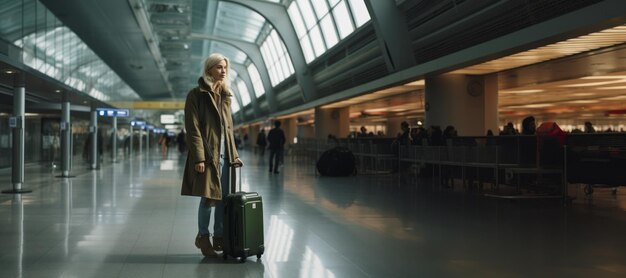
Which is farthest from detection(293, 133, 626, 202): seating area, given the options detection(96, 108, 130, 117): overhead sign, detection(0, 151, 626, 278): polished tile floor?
detection(96, 108, 130, 117): overhead sign

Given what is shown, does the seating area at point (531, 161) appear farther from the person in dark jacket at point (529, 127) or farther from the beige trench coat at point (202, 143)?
the beige trench coat at point (202, 143)

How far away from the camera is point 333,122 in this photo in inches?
1346

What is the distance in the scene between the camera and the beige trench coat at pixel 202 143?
5.47 m

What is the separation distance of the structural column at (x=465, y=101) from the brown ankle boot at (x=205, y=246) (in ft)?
39.8

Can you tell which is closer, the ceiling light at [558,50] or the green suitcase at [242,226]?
the green suitcase at [242,226]

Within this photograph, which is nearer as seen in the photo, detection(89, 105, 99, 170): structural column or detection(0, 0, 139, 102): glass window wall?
detection(0, 0, 139, 102): glass window wall

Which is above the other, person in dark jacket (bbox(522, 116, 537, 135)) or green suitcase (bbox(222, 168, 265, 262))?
person in dark jacket (bbox(522, 116, 537, 135))

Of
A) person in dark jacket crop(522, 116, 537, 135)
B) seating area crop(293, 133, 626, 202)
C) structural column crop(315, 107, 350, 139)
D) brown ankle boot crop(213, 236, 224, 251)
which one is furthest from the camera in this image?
structural column crop(315, 107, 350, 139)

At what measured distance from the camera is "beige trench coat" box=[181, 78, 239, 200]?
5.47 metres

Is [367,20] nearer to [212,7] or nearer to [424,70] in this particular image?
[424,70]

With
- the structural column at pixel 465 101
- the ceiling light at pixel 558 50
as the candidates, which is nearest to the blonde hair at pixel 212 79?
the ceiling light at pixel 558 50

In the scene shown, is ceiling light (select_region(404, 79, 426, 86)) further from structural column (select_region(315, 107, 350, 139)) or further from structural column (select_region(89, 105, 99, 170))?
structural column (select_region(315, 107, 350, 139))

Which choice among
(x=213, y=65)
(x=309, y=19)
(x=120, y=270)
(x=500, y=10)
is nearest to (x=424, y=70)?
(x=500, y=10)

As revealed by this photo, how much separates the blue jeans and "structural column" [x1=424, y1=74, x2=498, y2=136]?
11.8 meters
